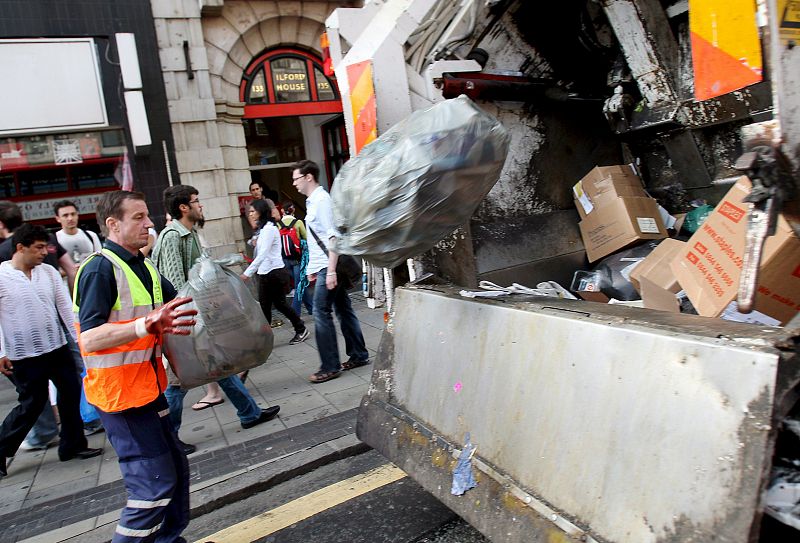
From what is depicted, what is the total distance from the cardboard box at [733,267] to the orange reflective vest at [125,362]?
204 centimetres

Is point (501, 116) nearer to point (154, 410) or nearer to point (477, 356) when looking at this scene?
point (477, 356)

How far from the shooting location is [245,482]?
3.11 meters

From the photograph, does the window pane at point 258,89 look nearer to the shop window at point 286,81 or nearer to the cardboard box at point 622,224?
the shop window at point 286,81

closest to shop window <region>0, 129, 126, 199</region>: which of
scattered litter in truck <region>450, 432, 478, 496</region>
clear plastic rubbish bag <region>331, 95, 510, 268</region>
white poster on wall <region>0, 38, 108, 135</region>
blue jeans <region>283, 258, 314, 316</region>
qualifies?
white poster on wall <region>0, 38, 108, 135</region>

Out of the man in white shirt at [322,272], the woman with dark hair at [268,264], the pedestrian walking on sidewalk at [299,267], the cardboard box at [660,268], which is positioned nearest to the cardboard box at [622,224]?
the cardboard box at [660,268]

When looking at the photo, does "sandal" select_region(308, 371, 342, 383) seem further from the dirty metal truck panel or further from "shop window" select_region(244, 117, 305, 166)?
"shop window" select_region(244, 117, 305, 166)

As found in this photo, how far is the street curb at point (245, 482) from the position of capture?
9.23ft

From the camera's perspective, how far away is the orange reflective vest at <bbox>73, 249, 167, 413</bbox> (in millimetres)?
2082

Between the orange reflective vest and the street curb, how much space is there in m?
0.99

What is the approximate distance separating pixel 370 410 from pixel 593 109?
2.17 metres

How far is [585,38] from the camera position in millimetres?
3201

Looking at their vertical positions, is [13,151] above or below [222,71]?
below

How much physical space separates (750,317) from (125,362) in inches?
88.7

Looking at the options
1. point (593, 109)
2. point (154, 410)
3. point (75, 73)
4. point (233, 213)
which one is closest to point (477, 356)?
point (154, 410)
